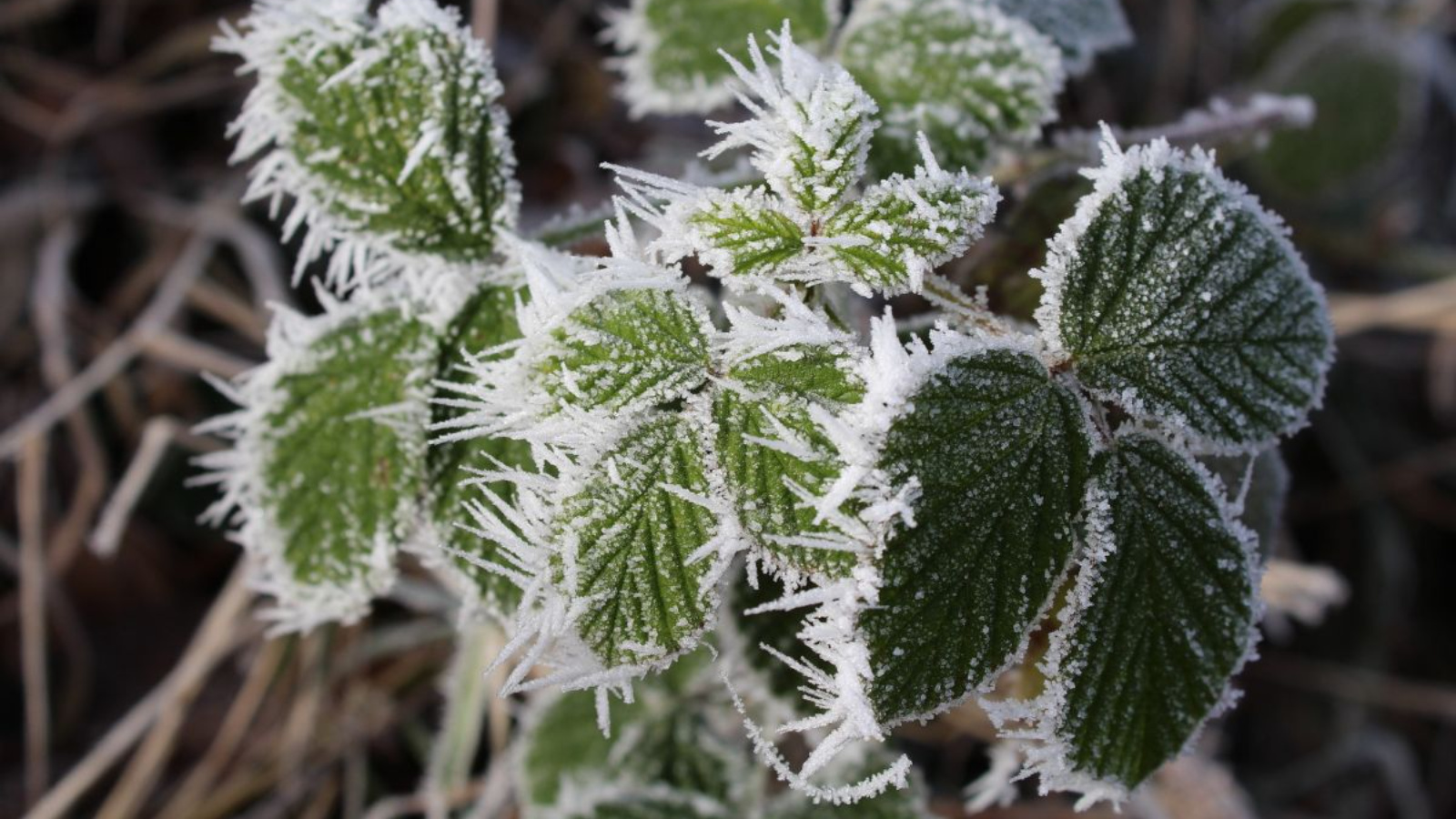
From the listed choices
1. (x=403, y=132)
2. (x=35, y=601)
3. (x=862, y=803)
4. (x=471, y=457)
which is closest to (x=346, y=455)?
(x=471, y=457)

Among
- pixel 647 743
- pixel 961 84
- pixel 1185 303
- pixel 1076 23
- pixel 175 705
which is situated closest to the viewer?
pixel 1185 303

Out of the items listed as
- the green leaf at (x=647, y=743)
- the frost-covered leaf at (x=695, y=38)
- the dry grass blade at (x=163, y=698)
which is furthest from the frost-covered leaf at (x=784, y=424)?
the dry grass blade at (x=163, y=698)

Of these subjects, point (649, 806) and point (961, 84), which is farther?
point (649, 806)

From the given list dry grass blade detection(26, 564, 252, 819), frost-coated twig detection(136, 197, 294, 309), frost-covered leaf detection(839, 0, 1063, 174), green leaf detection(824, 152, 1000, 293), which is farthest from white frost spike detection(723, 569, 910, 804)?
frost-coated twig detection(136, 197, 294, 309)

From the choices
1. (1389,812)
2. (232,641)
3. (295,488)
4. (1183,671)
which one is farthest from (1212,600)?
(1389,812)

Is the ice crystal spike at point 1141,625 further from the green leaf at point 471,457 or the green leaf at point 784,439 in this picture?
the green leaf at point 471,457

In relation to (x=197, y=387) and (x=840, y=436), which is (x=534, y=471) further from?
(x=197, y=387)

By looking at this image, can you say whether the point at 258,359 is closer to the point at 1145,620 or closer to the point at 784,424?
the point at 784,424
